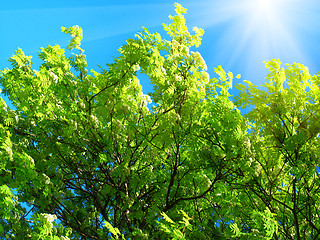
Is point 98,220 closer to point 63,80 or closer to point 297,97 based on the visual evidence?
point 63,80

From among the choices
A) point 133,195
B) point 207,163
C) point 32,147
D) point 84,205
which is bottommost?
point 207,163

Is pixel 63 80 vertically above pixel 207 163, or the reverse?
pixel 63 80

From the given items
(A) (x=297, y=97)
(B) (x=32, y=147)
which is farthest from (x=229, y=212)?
(B) (x=32, y=147)

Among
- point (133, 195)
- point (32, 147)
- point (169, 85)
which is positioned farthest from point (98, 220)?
point (169, 85)

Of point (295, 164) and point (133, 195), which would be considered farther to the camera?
point (133, 195)

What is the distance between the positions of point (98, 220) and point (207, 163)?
211 inches

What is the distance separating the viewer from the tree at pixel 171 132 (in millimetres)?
5992

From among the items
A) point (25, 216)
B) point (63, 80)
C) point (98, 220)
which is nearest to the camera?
point (63, 80)

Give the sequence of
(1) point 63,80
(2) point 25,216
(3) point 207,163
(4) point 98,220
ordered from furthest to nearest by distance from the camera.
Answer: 1. (4) point 98,220
2. (2) point 25,216
3. (1) point 63,80
4. (3) point 207,163

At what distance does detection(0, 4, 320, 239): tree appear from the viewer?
5.99 metres

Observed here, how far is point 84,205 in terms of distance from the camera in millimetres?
10133

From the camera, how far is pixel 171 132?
6164mm

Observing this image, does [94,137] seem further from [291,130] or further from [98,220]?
[291,130]

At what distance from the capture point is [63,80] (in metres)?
7.21
